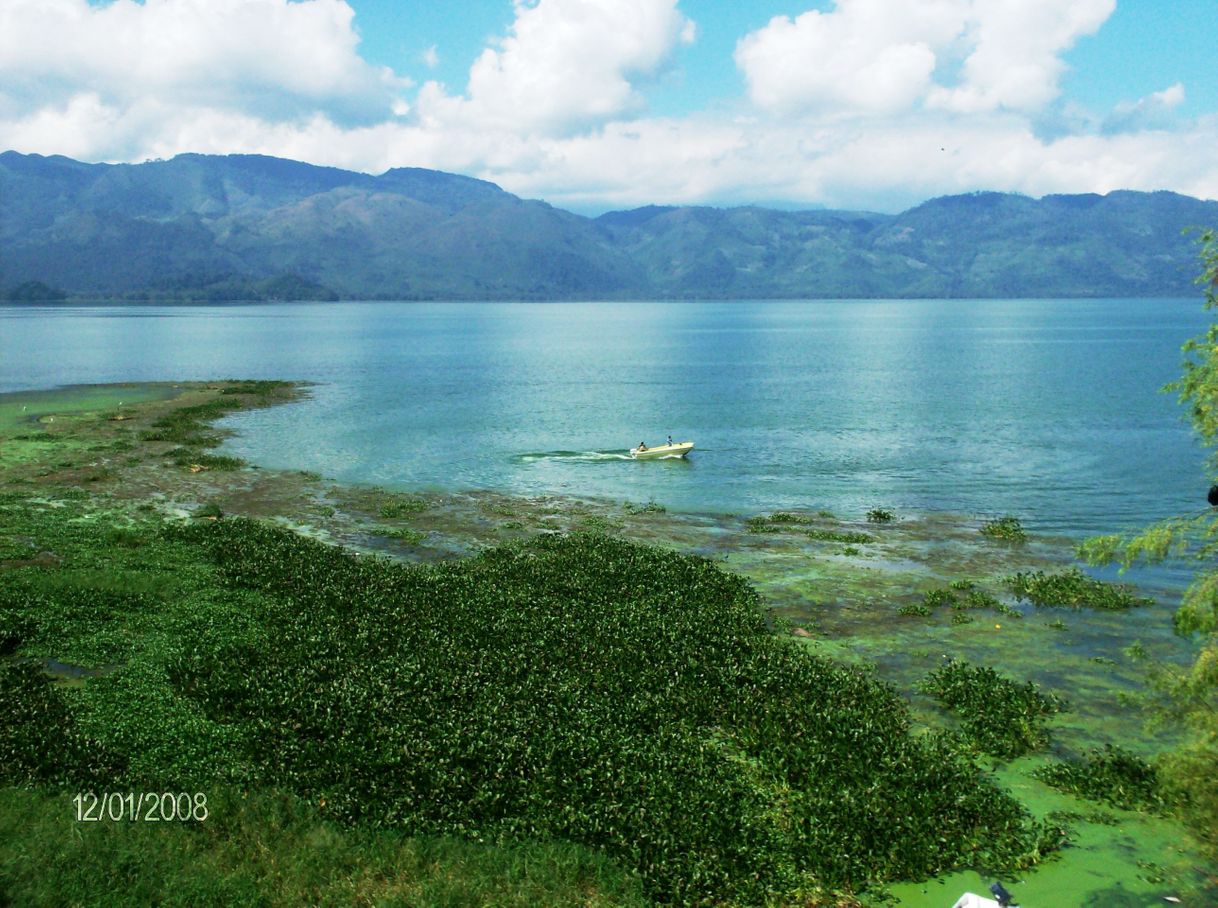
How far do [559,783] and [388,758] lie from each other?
5.24 metres

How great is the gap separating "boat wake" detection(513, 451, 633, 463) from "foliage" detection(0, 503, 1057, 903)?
39.5 meters

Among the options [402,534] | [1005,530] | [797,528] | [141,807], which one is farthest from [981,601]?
[141,807]

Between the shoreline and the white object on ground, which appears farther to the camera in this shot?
the shoreline

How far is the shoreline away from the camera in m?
35.0

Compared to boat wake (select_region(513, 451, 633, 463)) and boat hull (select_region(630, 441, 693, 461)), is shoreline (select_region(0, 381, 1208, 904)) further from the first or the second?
boat hull (select_region(630, 441, 693, 461))

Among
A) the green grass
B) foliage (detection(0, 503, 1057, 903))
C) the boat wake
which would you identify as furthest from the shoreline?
the boat wake

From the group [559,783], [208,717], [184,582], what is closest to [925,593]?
[559,783]

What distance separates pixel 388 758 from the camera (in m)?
25.5

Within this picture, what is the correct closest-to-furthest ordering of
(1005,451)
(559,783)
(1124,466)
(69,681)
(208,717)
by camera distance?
(559,783) < (208,717) < (69,681) < (1124,466) < (1005,451)

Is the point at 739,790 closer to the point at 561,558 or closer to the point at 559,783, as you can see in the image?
the point at 559,783

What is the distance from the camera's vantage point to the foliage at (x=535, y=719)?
22.9 m

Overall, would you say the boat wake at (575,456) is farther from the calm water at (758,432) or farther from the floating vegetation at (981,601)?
the floating vegetation at (981,601)

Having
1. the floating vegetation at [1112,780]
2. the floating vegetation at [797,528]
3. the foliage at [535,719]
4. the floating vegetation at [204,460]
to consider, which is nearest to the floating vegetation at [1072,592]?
the floating vegetation at [797,528]

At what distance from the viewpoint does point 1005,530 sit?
55844mm
